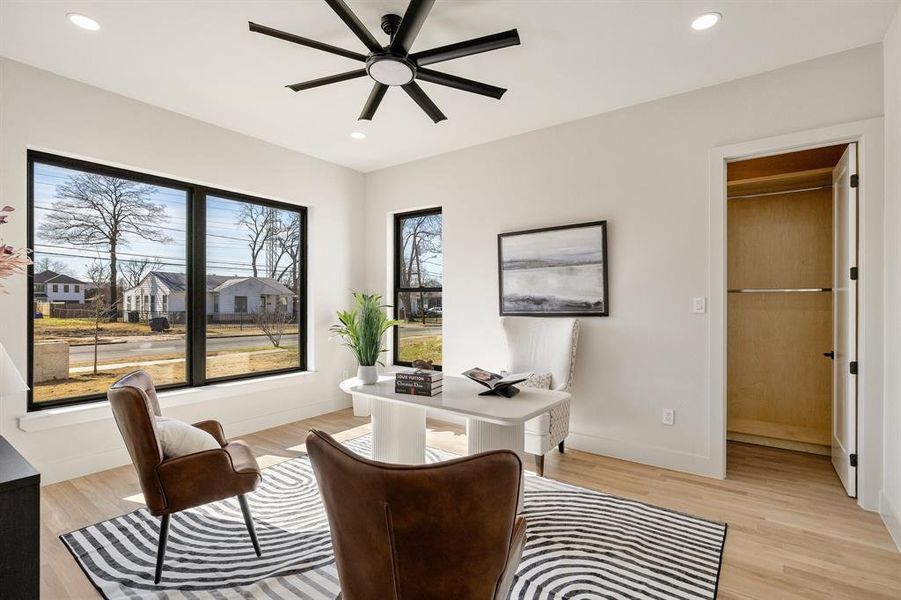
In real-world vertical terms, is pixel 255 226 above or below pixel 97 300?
above

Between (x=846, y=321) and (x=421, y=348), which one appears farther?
(x=421, y=348)

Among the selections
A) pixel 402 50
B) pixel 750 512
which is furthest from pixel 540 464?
pixel 402 50

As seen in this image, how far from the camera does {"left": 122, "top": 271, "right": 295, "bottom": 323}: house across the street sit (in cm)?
366

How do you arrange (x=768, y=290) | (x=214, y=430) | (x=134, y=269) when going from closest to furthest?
(x=214, y=430)
(x=134, y=269)
(x=768, y=290)

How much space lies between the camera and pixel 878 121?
267cm

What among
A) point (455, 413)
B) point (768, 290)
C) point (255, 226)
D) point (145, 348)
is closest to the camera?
point (455, 413)

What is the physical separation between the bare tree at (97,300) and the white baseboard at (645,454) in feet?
12.8

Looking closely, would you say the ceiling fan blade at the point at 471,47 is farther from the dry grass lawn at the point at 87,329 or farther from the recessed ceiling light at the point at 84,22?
the dry grass lawn at the point at 87,329

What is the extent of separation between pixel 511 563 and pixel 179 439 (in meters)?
1.61

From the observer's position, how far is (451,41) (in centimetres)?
270

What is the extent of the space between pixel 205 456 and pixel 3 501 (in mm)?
844

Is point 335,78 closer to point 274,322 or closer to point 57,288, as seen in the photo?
point 57,288

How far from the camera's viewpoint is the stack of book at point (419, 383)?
8.11 ft

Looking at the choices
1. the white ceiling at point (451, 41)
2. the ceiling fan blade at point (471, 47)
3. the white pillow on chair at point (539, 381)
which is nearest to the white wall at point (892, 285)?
the white ceiling at point (451, 41)
